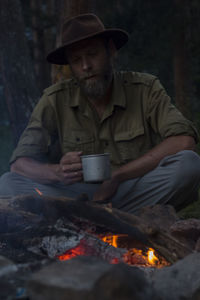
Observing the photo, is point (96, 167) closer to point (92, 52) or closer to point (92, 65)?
point (92, 65)

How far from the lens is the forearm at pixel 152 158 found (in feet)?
13.0

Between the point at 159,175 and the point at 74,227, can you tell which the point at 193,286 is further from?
the point at 159,175

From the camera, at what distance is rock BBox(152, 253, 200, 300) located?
2.13 meters

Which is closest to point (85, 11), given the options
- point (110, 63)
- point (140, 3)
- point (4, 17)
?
point (110, 63)

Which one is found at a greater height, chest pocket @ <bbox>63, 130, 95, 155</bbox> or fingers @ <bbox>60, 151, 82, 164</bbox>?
fingers @ <bbox>60, 151, 82, 164</bbox>

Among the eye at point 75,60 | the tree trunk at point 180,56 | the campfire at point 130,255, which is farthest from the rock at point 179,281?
the tree trunk at point 180,56

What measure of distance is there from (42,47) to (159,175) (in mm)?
11367

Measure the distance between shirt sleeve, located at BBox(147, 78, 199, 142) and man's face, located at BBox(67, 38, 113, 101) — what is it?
0.47 meters

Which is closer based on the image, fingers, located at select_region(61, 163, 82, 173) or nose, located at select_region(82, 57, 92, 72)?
fingers, located at select_region(61, 163, 82, 173)

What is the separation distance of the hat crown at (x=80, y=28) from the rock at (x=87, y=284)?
8.72 feet

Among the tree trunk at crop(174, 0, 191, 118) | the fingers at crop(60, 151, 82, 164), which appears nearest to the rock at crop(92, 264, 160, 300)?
the fingers at crop(60, 151, 82, 164)

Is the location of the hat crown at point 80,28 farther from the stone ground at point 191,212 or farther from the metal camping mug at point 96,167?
the stone ground at point 191,212

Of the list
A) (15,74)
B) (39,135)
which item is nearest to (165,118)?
(39,135)

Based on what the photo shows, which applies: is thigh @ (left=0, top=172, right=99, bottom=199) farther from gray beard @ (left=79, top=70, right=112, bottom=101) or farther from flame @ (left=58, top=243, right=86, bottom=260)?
flame @ (left=58, top=243, right=86, bottom=260)
